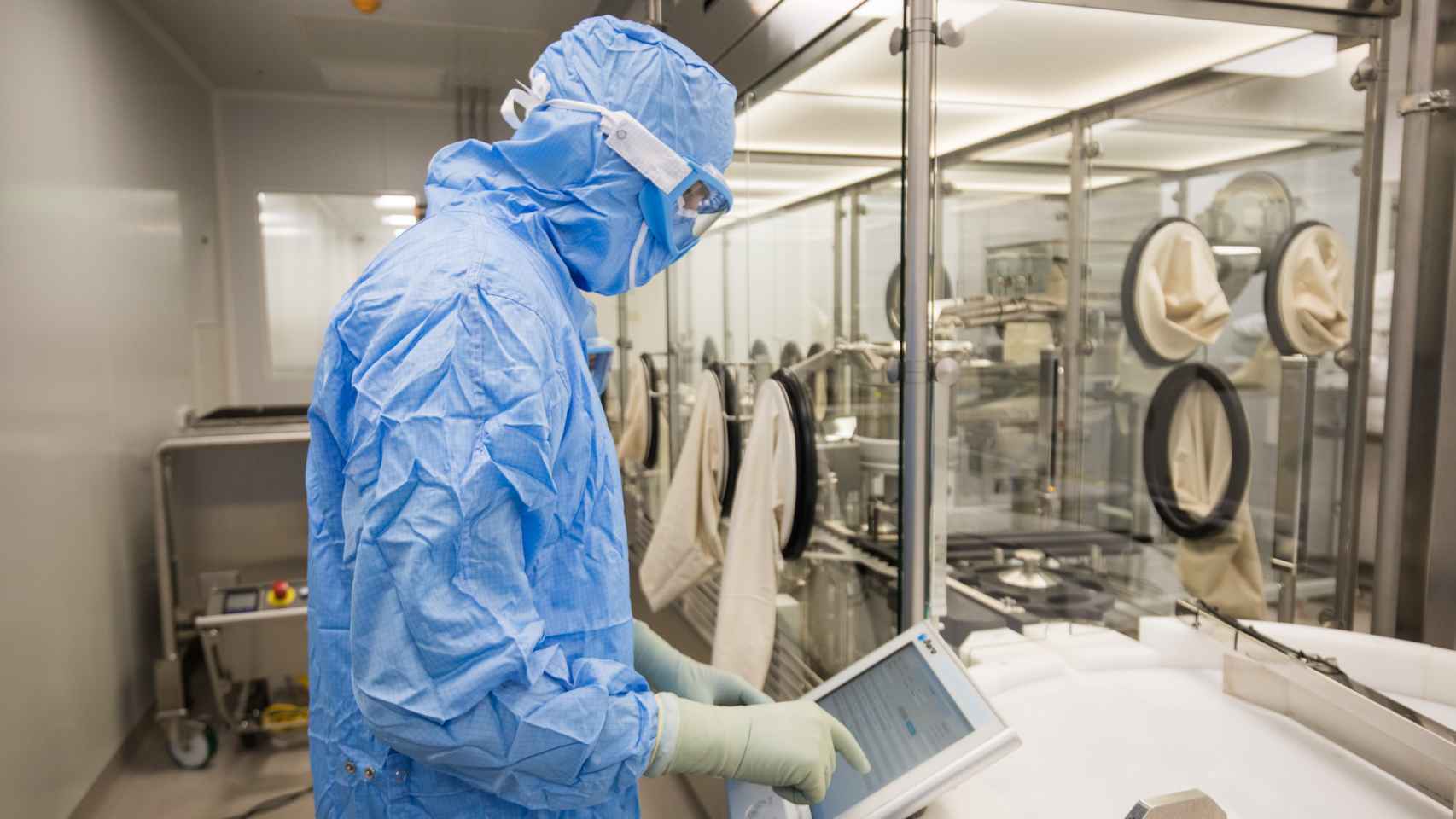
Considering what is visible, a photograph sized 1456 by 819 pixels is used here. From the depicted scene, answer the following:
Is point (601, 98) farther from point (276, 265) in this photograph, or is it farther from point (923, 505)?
point (276, 265)

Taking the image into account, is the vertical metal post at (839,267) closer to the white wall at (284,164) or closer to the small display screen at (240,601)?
the small display screen at (240,601)

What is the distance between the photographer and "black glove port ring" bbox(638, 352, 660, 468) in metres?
3.26

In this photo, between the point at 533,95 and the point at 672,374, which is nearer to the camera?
the point at 533,95

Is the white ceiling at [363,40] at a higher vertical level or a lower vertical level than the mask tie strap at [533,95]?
higher

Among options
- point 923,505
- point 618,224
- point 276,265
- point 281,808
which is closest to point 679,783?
point 281,808

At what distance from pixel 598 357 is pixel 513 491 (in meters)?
0.53

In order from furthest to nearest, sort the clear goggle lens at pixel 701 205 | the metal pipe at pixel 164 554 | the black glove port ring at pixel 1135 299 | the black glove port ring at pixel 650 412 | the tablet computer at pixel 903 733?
1. the black glove port ring at pixel 650 412
2. the metal pipe at pixel 164 554
3. the black glove port ring at pixel 1135 299
4. the clear goggle lens at pixel 701 205
5. the tablet computer at pixel 903 733

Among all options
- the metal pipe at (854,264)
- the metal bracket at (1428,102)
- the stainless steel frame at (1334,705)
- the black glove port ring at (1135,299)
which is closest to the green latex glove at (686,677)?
the stainless steel frame at (1334,705)

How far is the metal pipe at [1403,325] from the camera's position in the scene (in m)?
1.54

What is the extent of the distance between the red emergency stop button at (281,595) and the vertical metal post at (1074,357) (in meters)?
2.26

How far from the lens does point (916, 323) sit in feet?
4.65

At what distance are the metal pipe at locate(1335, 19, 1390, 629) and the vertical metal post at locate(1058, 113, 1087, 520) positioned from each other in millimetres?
515

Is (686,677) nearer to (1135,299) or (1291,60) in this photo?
(1135,299)

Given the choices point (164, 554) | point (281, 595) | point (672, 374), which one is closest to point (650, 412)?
point (672, 374)
